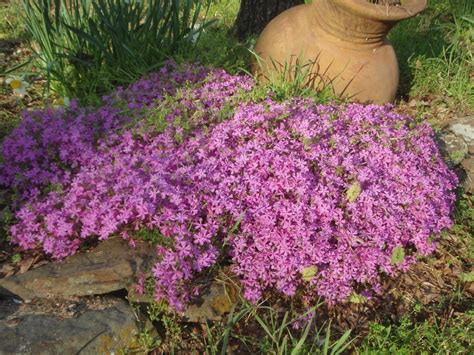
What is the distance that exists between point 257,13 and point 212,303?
3.87 m

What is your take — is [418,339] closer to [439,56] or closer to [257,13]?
[439,56]

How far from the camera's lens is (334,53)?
394 centimetres

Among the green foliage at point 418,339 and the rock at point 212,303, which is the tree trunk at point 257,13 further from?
the green foliage at point 418,339

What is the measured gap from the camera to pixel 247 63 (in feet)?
14.9

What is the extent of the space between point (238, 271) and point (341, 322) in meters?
0.69

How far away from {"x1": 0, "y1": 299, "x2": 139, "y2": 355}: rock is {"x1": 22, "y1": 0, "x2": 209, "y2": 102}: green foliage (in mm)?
2049

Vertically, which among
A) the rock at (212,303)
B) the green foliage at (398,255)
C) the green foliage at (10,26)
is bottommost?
the rock at (212,303)

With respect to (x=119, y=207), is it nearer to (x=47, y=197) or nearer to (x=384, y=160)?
(x=47, y=197)

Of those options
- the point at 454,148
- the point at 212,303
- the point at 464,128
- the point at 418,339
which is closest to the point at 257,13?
the point at 464,128

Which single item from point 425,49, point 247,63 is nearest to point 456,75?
point 425,49

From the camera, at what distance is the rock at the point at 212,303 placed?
8.10 feet

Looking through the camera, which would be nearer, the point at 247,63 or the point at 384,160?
the point at 384,160

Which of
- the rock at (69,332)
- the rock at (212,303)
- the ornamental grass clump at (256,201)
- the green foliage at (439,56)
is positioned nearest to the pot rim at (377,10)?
the ornamental grass clump at (256,201)

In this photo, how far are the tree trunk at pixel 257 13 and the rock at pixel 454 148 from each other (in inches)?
94.4
